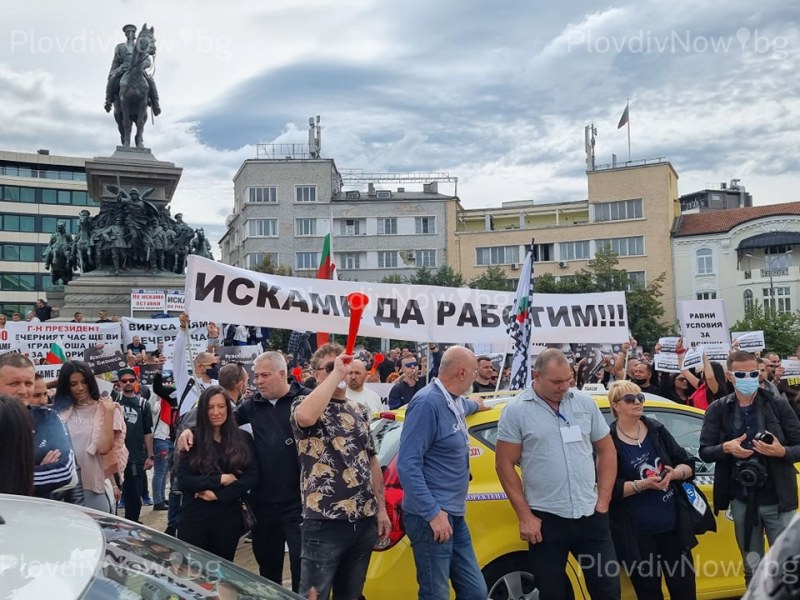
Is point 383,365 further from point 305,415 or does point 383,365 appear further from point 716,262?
point 716,262

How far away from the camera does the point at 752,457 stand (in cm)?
572

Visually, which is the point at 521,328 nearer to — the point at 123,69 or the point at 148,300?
the point at 148,300

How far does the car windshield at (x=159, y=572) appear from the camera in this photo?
2.30m

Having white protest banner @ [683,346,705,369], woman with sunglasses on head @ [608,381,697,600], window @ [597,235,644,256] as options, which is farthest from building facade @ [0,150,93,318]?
woman with sunglasses on head @ [608,381,697,600]

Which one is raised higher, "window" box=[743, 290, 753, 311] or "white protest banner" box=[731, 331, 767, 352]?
"window" box=[743, 290, 753, 311]

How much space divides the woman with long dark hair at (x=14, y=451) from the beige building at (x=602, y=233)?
6389cm

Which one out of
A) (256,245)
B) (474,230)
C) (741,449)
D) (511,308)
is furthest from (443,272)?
(741,449)

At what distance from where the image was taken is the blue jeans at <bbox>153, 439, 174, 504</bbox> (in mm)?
10391

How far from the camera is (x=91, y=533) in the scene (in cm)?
250

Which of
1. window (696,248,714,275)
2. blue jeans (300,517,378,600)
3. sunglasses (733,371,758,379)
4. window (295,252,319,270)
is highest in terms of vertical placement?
window (295,252,319,270)

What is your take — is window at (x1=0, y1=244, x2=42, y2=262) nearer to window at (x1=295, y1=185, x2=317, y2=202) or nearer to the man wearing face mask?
window at (x1=295, y1=185, x2=317, y2=202)

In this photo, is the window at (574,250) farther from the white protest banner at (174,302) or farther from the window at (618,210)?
the white protest banner at (174,302)

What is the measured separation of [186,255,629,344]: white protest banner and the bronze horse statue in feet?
53.0

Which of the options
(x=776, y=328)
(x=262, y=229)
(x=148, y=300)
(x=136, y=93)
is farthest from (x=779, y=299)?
(x=148, y=300)
